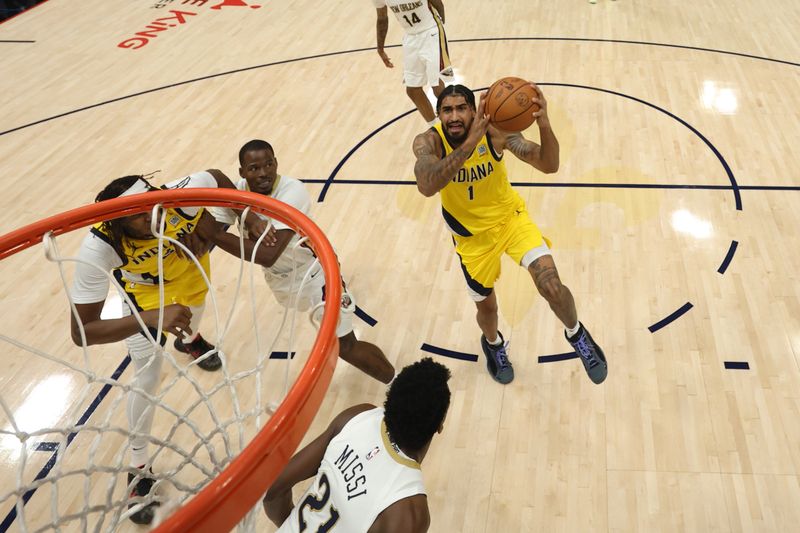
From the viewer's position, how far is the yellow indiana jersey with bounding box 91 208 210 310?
3307 millimetres

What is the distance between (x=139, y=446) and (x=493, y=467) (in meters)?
1.84

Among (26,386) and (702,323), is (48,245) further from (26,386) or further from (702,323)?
(702,323)

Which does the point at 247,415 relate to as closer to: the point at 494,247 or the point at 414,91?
the point at 494,247

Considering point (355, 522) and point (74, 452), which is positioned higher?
point (355, 522)

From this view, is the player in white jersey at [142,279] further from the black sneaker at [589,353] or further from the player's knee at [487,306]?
the black sneaker at [589,353]

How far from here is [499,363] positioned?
4.06 meters

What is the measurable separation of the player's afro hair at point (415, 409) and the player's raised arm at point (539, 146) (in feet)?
5.13

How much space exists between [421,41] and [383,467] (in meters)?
4.74

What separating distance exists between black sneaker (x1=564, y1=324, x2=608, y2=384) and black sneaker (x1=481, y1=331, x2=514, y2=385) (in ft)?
1.77

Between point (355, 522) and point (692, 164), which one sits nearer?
point (355, 522)

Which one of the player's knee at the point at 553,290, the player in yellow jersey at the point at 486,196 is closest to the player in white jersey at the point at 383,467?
the player's knee at the point at 553,290

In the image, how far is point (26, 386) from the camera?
4.40 metres

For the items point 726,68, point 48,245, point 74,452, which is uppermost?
point 48,245

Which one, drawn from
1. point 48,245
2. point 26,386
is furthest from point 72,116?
point 48,245
